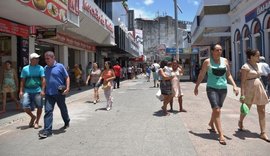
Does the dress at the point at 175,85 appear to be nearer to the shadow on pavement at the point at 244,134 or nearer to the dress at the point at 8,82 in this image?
the shadow on pavement at the point at 244,134

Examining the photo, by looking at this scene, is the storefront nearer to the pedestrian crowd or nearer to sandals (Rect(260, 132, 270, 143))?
the pedestrian crowd

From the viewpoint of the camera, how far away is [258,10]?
2106 centimetres

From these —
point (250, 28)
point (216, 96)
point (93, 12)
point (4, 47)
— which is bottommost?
point (216, 96)

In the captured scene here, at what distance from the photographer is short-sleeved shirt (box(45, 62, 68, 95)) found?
25.5ft

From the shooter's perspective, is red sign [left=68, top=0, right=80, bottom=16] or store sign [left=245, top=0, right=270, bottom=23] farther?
store sign [left=245, top=0, right=270, bottom=23]

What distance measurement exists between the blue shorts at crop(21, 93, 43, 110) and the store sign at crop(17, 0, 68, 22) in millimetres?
3942

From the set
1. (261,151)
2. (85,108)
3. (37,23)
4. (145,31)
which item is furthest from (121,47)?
(145,31)

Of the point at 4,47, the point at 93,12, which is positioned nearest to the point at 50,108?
Result: the point at 4,47

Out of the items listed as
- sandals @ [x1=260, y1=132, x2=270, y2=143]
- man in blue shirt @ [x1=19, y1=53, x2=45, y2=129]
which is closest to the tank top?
sandals @ [x1=260, y1=132, x2=270, y2=143]

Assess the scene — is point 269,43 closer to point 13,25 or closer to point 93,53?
point 13,25

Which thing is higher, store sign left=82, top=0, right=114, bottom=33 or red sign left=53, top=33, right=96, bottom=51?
store sign left=82, top=0, right=114, bottom=33

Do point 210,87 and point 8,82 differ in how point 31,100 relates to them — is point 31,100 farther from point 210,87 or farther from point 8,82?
point 210,87

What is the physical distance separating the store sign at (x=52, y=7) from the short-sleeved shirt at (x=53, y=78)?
13.7ft

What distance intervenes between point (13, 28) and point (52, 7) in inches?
72.0
